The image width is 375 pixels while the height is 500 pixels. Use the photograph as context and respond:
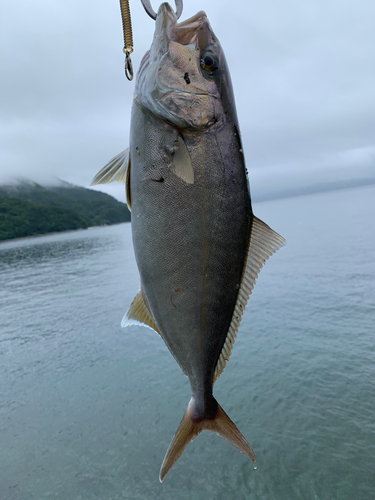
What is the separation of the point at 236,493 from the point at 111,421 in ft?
14.1

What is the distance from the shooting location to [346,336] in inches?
509

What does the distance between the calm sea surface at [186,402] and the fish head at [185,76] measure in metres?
7.69

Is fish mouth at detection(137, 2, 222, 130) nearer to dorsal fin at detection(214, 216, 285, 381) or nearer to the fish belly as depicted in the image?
the fish belly

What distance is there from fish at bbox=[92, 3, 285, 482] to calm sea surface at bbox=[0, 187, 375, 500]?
665 centimetres

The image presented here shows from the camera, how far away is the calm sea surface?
23.5ft

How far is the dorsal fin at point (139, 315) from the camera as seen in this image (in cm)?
247

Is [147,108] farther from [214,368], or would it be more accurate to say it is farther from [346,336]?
[346,336]

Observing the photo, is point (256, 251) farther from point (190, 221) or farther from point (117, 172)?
point (117, 172)

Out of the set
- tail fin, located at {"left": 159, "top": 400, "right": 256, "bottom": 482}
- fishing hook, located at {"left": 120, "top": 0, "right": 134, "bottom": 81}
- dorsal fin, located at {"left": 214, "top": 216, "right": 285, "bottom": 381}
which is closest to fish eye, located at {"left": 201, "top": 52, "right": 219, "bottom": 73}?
fishing hook, located at {"left": 120, "top": 0, "right": 134, "bottom": 81}

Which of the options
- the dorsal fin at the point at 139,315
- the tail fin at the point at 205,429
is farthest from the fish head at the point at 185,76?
the tail fin at the point at 205,429

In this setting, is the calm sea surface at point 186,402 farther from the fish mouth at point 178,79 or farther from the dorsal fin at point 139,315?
the fish mouth at point 178,79

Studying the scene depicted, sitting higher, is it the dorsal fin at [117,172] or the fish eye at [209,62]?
the fish eye at [209,62]

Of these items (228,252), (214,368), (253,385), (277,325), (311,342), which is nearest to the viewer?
(228,252)

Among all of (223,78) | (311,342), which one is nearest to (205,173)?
(223,78)
